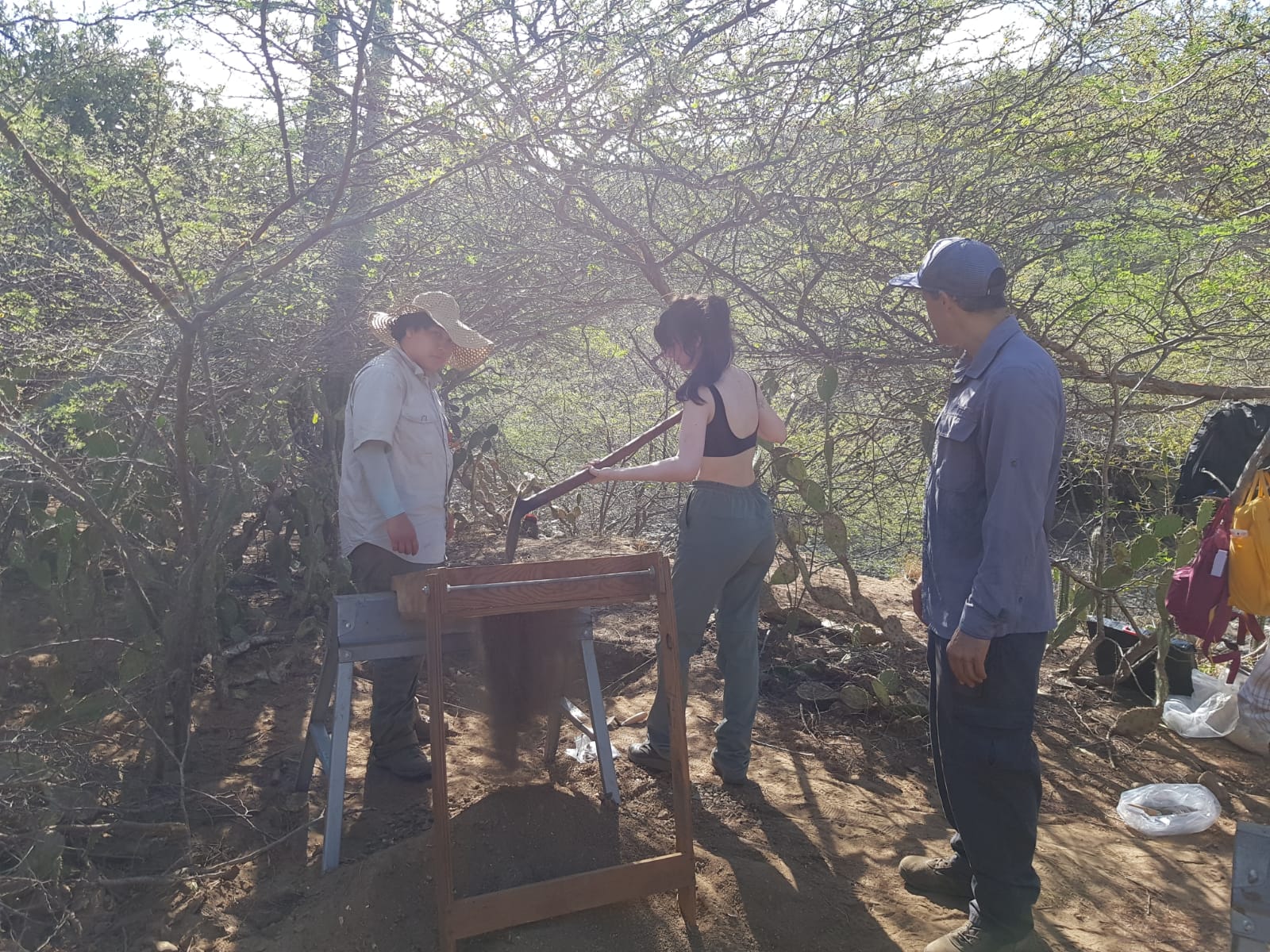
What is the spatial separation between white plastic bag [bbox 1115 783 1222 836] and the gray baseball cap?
7.78 ft

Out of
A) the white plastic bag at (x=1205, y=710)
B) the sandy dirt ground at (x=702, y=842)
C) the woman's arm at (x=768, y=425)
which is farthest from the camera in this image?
the white plastic bag at (x=1205, y=710)

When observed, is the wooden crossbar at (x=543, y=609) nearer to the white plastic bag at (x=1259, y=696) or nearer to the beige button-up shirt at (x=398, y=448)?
the beige button-up shirt at (x=398, y=448)

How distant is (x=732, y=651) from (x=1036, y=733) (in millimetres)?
2023

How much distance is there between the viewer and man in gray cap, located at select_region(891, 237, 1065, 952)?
228 centimetres

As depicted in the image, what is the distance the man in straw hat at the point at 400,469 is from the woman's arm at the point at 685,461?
0.69 metres

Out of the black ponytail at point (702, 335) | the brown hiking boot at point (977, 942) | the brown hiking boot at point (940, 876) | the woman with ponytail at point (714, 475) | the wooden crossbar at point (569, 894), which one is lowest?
the brown hiking boot at point (940, 876)

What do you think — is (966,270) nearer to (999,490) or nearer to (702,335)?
(999,490)

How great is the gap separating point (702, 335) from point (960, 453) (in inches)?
44.7

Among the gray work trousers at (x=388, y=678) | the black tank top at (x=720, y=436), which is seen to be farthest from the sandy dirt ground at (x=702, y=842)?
the black tank top at (x=720, y=436)

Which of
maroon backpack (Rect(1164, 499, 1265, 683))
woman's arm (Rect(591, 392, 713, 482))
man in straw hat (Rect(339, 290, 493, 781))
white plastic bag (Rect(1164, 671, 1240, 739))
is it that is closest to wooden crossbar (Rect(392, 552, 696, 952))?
woman's arm (Rect(591, 392, 713, 482))

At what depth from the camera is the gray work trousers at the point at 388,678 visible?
3.46 meters

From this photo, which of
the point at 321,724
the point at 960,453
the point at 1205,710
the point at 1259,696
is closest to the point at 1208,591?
the point at 1259,696

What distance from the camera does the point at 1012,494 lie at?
2268 millimetres

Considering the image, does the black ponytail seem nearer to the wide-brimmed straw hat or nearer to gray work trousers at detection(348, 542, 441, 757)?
the wide-brimmed straw hat
